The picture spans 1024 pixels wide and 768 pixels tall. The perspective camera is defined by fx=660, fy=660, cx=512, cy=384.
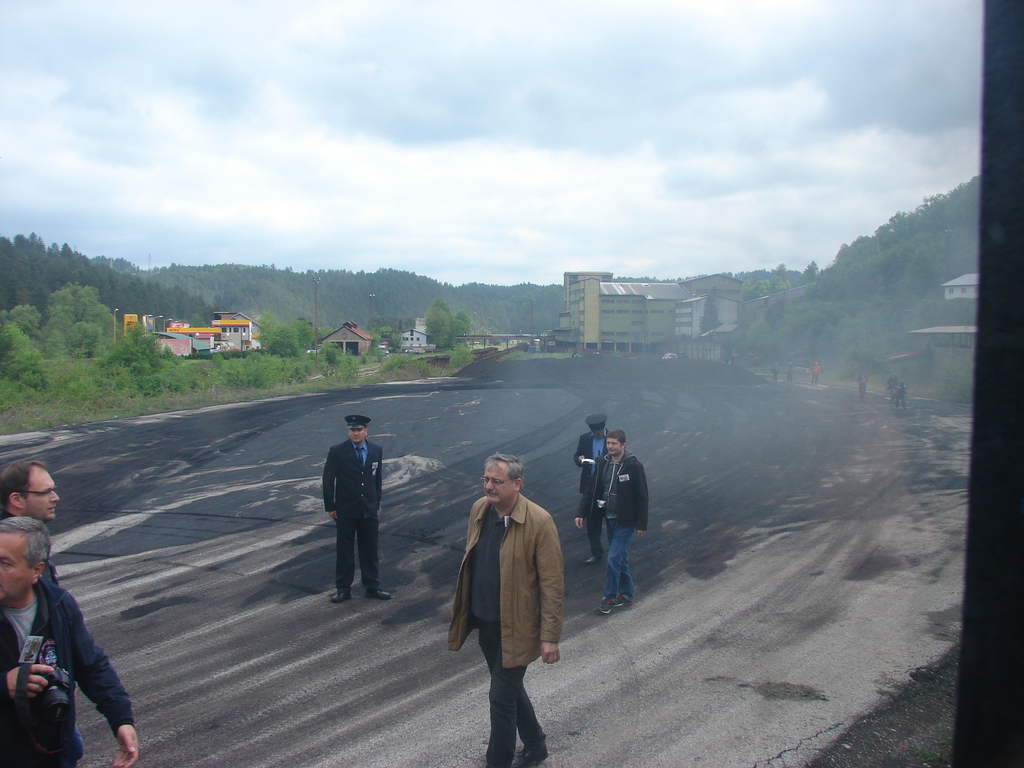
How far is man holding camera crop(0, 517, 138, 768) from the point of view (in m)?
2.44

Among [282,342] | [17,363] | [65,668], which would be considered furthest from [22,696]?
[282,342]

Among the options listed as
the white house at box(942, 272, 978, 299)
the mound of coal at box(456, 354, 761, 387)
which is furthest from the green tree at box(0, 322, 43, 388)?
the white house at box(942, 272, 978, 299)

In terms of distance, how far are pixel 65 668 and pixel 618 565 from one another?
509 centimetres

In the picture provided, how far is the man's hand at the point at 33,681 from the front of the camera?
94.3 inches

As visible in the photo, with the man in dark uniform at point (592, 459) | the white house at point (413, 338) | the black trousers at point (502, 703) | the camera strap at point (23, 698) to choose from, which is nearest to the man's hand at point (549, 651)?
the black trousers at point (502, 703)

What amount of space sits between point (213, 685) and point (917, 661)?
566 centimetres

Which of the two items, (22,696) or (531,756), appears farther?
(531,756)

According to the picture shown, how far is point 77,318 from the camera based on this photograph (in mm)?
90000

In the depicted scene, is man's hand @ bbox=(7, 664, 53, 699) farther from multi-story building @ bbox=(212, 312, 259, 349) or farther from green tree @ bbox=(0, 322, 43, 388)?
multi-story building @ bbox=(212, 312, 259, 349)

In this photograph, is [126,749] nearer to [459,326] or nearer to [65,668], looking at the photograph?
[65,668]

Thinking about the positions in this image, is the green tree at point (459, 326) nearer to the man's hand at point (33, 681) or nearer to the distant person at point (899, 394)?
the distant person at point (899, 394)

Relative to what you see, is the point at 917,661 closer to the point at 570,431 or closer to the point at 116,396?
the point at 570,431

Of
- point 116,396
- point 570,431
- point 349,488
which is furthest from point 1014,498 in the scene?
point 116,396

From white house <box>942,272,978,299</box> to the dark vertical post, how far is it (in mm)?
60145
